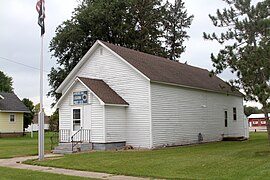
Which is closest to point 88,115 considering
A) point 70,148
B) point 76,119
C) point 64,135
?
point 76,119

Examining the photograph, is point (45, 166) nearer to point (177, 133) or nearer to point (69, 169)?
point (69, 169)

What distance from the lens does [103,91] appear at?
75.7ft

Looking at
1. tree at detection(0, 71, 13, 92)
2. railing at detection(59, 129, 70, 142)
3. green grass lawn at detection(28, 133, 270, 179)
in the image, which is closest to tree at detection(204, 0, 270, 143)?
green grass lawn at detection(28, 133, 270, 179)

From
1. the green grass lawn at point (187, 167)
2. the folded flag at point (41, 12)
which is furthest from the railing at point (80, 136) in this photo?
the folded flag at point (41, 12)

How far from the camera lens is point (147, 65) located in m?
25.6

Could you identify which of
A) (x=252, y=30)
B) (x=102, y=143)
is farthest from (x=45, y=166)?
(x=252, y=30)

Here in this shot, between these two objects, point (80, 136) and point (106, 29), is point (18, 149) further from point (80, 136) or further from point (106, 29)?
point (106, 29)

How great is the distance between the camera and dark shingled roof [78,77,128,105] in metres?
22.2

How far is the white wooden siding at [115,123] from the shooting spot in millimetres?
22000

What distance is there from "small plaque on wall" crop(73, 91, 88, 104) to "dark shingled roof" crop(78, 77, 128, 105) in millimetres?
686

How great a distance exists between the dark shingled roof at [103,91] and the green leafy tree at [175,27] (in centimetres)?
2397

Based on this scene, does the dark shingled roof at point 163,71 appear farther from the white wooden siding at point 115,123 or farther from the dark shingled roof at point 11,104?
the dark shingled roof at point 11,104

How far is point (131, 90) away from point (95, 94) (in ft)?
8.45

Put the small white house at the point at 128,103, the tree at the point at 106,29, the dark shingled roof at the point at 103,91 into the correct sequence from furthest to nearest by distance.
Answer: the tree at the point at 106,29 < the small white house at the point at 128,103 < the dark shingled roof at the point at 103,91
